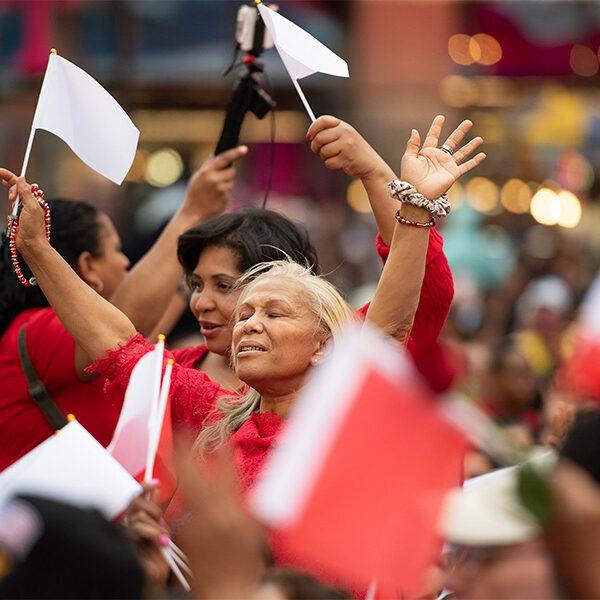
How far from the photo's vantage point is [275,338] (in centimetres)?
293

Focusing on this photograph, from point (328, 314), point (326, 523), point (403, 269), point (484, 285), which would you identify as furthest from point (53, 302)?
point (484, 285)

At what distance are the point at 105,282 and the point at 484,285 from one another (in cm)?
773

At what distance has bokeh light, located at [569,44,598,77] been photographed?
46.3ft

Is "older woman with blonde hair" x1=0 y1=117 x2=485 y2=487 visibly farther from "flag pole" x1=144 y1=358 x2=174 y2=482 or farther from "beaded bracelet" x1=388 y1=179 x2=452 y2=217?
"flag pole" x1=144 y1=358 x2=174 y2=482

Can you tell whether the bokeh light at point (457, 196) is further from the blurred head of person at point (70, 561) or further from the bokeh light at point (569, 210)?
the blurred head of person at point (70, 561)

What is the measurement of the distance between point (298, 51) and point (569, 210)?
1030 cm

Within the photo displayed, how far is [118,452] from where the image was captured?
8.74 ft

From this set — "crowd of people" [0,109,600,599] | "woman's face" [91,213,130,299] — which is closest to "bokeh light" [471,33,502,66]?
"crowd of people" [0,109,600,599]

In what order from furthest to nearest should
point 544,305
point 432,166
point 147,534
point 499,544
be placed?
point 544,305, point 432,166, point 147,534, point 499,544

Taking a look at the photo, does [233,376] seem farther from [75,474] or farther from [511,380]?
[511,380]

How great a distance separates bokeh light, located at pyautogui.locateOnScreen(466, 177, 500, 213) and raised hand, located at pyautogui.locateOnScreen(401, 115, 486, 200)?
1035cm

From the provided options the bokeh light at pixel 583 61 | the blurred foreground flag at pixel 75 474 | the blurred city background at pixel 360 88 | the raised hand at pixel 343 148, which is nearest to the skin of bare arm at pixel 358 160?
the raised hand at pixel 343 148

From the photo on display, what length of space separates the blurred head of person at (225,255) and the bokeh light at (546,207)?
988 centimetres

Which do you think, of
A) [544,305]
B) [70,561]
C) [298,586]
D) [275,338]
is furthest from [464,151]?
[544,305]
